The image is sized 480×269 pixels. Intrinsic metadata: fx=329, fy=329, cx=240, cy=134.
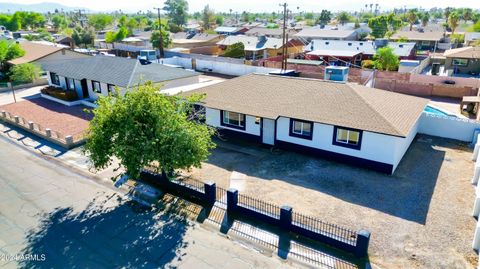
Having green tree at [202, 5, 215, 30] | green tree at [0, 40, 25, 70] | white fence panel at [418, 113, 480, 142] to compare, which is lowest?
white fence panel at [418, 113, 480, 142]

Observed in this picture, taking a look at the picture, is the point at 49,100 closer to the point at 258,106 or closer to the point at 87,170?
the point at 87,170

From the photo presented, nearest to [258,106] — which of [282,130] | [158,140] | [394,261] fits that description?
[282,130]

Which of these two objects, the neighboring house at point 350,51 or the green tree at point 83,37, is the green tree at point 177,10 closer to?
the green tree at point 83,37

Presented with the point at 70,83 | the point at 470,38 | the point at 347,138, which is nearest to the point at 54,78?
the point at 70,83

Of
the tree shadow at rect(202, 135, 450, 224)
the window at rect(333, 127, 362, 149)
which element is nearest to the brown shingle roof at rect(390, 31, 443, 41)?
the tree shadow at rect(202, 135, 450, 224)

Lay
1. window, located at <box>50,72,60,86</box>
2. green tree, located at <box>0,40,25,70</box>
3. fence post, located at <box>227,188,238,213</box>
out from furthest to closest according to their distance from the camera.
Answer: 1. green tree, located at <box>0,40,25,70</box>
2. window, located at <box>50,72,60,86</box>
3. fence post, located at <box>227,188,238,213</box>

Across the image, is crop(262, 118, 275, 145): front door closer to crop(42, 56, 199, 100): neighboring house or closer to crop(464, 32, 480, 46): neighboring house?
crop(42, 56, 199, 100): neighboring house

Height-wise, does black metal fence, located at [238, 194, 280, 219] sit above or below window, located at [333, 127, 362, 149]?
below
